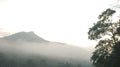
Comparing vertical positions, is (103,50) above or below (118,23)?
below

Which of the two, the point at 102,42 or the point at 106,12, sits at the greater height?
the point at 106,12

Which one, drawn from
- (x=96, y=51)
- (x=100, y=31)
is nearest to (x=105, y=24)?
(x=100, y=31)

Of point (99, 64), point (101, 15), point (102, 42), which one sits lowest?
point (99, 64)

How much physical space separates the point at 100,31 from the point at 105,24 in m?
1.26

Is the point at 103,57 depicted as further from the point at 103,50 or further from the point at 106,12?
the point at 106,12

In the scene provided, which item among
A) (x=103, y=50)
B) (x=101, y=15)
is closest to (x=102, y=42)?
(x=103, y=50)

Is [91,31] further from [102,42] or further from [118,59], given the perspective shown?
[118,59]

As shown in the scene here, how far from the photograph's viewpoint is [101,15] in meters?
47.1

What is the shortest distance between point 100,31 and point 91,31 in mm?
1774

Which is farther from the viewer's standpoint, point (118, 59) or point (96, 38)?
point (96, 38)

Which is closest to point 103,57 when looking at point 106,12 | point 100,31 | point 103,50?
point 103,50

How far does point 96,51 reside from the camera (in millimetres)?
46219

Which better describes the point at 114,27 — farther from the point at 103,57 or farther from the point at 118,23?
the point at 103,57

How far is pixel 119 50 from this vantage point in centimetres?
4347
